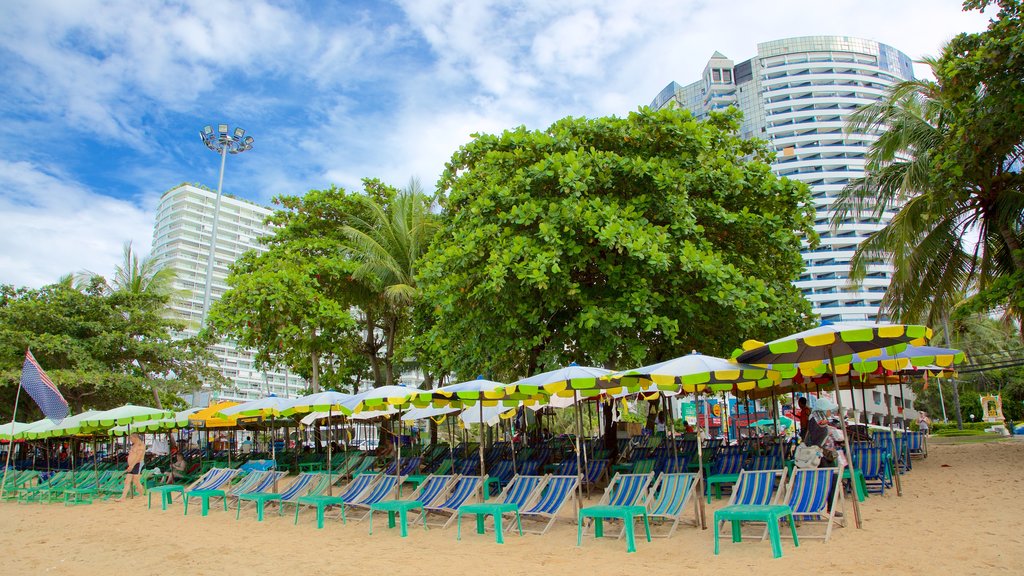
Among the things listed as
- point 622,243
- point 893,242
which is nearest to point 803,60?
point 893,242

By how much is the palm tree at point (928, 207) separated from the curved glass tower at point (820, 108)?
8334 cm

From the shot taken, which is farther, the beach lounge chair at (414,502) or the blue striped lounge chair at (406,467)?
the blue striped lounge chair at (406,467)

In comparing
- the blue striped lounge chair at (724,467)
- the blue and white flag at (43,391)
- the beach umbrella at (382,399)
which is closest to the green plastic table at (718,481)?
the blue striped lounge chair at (724,467)

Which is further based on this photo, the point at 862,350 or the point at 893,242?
the point at 893,242

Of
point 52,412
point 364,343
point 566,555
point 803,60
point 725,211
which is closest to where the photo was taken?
point 566,555

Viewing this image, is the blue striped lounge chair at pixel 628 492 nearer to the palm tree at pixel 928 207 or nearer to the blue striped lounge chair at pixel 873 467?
the blue striped lounge chair at pixel 873 467

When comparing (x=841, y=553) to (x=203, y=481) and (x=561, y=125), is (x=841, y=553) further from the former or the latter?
(x=203, y=481)

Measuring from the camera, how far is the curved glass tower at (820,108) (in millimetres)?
94125

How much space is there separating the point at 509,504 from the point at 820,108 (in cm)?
11121

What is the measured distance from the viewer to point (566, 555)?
695 cm

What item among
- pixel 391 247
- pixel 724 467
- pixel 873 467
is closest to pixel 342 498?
pixel 724 467

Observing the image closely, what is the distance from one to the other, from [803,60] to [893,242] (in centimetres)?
10494

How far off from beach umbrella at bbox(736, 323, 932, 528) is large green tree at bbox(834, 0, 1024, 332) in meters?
5.86

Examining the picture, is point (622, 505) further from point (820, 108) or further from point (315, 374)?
point (820, 108)
